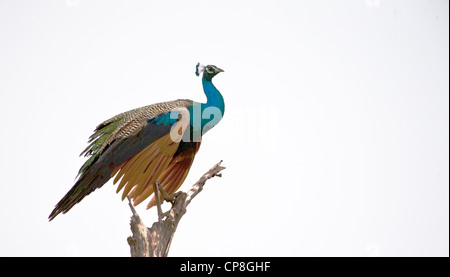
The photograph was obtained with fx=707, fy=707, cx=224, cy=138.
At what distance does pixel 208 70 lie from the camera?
39.9 ft

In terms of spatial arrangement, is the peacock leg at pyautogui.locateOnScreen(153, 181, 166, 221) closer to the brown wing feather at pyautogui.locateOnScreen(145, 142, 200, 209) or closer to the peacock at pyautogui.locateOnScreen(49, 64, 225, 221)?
the peacock at pyautogui.locateOnScreen(49, 64, 225, 221)

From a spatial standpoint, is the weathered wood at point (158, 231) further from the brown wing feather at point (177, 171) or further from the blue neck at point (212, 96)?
the blue neck at point (212, 96)

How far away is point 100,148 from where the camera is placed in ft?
36.2

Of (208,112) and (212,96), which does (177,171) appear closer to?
(208,112)

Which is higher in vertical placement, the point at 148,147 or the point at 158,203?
the point at 148,147

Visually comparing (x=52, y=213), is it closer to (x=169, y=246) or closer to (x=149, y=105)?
(x=169, y=246)

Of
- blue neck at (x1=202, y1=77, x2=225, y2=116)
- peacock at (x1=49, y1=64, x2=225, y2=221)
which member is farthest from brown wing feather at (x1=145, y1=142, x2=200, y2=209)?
blue neck at (x1=202, y1=77, x2=225, y2=116)

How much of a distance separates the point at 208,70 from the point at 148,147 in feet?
6.63

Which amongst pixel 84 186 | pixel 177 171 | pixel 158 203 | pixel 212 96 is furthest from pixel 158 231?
pixel 212 96

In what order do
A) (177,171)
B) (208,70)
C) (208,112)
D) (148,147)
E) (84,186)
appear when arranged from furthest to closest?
(208,70), (177,171), (208,112), (148,147), (84,186)
